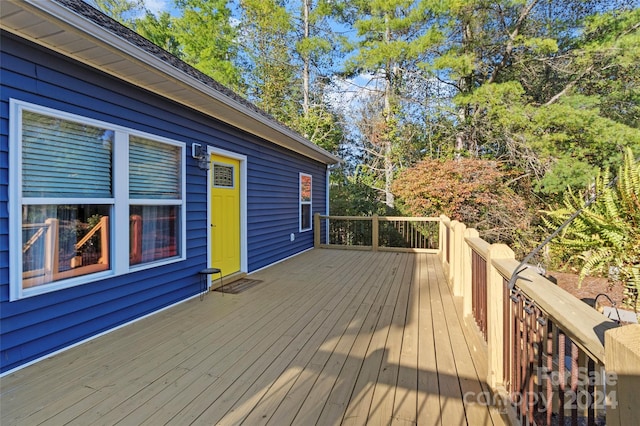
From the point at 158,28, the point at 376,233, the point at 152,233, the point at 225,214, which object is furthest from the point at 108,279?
the point at 158,28

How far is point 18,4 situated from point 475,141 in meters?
11.9

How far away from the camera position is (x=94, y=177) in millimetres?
2916

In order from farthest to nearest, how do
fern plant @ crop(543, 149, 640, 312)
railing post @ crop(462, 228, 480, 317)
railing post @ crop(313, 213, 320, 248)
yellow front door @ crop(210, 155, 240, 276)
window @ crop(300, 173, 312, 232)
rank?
railing post @ crop(313, 213, 320, 248)
window @ crop(300, 173, 312, 232)
yellow front door @ crop(210, 155, 240, 276)
railing post @ crop(462, 228, 480, 317)
fern plant @ crop(543, 149, 640, 312)

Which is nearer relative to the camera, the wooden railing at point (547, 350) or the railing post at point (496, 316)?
the wooden railing at point (547, 350)

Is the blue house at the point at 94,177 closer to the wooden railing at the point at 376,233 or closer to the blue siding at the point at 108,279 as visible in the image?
the blue siding at the point at 108,279

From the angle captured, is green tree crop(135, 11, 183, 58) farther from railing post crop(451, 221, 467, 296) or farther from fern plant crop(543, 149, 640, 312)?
fern plant crop(543, 149, 640, 312)

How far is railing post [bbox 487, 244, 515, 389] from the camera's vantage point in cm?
193

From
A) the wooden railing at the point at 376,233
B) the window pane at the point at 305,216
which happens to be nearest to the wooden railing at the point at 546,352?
the wooden railing at the point at 376,233

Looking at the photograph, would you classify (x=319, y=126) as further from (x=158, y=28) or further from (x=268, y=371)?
(x=268, y=371)

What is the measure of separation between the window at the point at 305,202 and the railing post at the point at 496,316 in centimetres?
623

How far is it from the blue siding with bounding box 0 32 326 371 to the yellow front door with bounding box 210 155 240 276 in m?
0.25

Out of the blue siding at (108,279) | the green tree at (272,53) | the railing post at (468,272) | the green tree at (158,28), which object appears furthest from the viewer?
the green tree at (158,28)

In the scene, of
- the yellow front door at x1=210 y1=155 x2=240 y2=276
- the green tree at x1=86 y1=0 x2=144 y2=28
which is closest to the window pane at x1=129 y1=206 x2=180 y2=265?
the yellow front door at x1=210 y1=155 x2=240 y2=276

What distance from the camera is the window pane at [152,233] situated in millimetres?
3365
